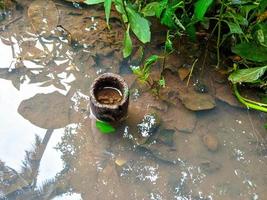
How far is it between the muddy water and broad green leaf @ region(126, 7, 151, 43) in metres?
0.36

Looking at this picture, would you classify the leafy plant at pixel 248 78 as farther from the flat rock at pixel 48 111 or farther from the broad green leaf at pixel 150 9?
the flat rock at pixel 48 111

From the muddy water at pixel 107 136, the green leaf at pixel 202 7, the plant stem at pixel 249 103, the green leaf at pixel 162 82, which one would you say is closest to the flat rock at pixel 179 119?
the muddy water at pixel 107 136

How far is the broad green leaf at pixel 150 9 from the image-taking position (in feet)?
7.01

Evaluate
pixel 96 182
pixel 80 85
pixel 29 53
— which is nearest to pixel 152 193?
pixel 96 182

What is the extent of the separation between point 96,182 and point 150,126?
15.3 inches

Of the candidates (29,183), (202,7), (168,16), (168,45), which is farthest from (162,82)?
(29,183)

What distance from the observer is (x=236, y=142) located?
6.84 ft

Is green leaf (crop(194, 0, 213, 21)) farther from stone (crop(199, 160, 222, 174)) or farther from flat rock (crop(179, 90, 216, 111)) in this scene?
stone (crop(199, 160, 222, 174))

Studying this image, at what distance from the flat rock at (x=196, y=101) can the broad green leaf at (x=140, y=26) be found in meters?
0.42

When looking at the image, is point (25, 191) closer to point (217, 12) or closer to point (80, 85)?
point (80, 85)

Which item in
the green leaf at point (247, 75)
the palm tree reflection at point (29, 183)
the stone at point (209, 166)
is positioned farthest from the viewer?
the green leaf at point (247, 75)

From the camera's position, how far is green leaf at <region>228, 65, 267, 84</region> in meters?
2.09

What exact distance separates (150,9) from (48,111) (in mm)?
726

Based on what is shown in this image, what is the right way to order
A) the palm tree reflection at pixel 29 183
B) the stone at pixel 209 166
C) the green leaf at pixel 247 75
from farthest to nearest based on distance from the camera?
the green leaf at pixel 247 75 → the stone at pixel 209 166 → the palm tree reflection at pixel 29 183
